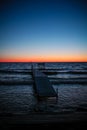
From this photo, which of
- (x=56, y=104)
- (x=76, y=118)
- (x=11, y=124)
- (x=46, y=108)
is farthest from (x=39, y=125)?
(x=56, y=104)

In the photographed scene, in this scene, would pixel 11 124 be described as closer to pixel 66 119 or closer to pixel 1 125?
pixel 1 125

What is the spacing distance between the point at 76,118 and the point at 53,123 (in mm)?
813

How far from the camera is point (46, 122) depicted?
15.7 ft

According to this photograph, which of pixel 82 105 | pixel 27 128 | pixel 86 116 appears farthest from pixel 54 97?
pixel 27 128

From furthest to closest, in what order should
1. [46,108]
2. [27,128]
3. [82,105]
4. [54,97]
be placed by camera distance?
[54,97] < [82,105] < [46,108] < [27,128]

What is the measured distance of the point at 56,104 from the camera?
11.6 meters

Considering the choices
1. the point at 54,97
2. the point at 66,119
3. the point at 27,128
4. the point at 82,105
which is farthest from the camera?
the point at 54,97

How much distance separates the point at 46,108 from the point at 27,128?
248 inches

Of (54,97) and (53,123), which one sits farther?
(54,97)

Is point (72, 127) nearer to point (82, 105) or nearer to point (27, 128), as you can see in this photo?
point (27, 128)

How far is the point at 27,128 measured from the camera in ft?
14.6

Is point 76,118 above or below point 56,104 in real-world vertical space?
above

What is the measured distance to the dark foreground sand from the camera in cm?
453

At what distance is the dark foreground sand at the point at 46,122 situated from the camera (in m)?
4.53
